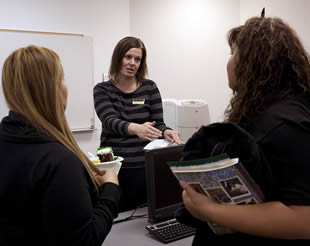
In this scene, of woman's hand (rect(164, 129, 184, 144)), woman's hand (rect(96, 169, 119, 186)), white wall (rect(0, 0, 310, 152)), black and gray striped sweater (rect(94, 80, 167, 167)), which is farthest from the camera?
white wall (rect(0, 0, 310, 152))

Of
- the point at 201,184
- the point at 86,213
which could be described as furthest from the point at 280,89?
the point at 86,213

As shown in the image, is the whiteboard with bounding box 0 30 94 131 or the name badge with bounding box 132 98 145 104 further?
the whiteboard with bounding box 0 30 94 131

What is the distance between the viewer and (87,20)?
381 cm

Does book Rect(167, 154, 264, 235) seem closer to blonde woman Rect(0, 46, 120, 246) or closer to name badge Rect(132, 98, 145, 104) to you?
blonde woman Rect(0, 46, 120, 246)

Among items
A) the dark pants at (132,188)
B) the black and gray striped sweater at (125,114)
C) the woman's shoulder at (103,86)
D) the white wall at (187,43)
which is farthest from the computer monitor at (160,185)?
the white wall at (187,43)

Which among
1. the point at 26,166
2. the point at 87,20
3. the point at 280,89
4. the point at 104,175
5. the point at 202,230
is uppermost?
the point at 87,20

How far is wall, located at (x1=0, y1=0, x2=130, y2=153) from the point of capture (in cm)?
346

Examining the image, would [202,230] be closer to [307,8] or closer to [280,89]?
[280,89]

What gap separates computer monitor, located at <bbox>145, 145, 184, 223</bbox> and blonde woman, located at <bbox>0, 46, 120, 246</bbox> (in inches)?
18.7

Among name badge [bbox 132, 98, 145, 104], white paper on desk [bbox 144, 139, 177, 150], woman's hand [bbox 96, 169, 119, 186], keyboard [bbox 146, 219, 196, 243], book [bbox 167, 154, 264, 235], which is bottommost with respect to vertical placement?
keyboard [bbox 146, 219, 196, 243]

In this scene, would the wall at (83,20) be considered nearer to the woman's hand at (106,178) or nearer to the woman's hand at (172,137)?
the woman's hand at (172,137)

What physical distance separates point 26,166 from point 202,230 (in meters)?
0.55

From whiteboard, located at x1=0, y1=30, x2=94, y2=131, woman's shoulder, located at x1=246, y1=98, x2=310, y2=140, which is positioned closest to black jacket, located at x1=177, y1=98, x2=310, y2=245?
woman's shoulder, located at x1=246, y1=98, x2=310, y2=140

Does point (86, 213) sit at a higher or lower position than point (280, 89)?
lower
